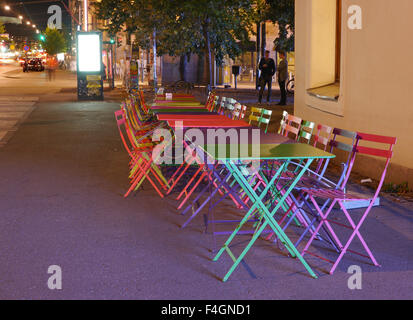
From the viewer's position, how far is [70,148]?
1200 cm

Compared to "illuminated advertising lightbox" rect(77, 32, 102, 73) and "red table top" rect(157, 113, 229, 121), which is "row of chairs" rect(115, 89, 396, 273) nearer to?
"red table top" rect(157, 113, 229, 121)

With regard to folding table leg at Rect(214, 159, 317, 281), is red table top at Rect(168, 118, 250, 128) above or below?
above

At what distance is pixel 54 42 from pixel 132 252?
12080cm

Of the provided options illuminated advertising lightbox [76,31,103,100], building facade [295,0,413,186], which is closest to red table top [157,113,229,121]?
building facade [295,0,413,186]

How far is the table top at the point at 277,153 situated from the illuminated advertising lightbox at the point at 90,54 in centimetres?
1959

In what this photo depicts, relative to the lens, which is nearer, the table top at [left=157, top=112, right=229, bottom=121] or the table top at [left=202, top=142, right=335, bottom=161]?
the table top at [left=202, top=142, right=335, bottom=161]

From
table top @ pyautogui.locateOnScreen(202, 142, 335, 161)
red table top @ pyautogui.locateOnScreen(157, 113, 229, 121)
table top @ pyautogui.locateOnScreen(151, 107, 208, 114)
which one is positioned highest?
table top @ pyautogui.locateOnScreen(151, 107, 208, 114)

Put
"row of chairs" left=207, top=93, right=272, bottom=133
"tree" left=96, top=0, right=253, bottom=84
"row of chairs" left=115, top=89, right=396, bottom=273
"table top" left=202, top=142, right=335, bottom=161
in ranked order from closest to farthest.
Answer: "table top" left=202, top=142, right=335, bottom=161 < "row of chairs" left=115, top=89, right=396, bottom=273 < "row of chairs" left=207, top=93, right=272, bottom=133 < "tree" left=96, top=0, right=253, bottom=84

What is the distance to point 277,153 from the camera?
536 centimetres

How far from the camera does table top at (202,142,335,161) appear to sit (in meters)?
5.10

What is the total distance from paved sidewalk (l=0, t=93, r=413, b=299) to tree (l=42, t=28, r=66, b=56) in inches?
4514

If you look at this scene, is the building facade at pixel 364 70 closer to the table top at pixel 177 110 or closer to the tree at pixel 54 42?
the table top at pixel 177 110

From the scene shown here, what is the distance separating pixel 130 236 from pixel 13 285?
61.1 inches

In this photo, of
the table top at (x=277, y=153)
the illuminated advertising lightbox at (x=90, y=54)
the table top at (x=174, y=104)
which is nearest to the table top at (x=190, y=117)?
the table top at (x=174, y=104)
